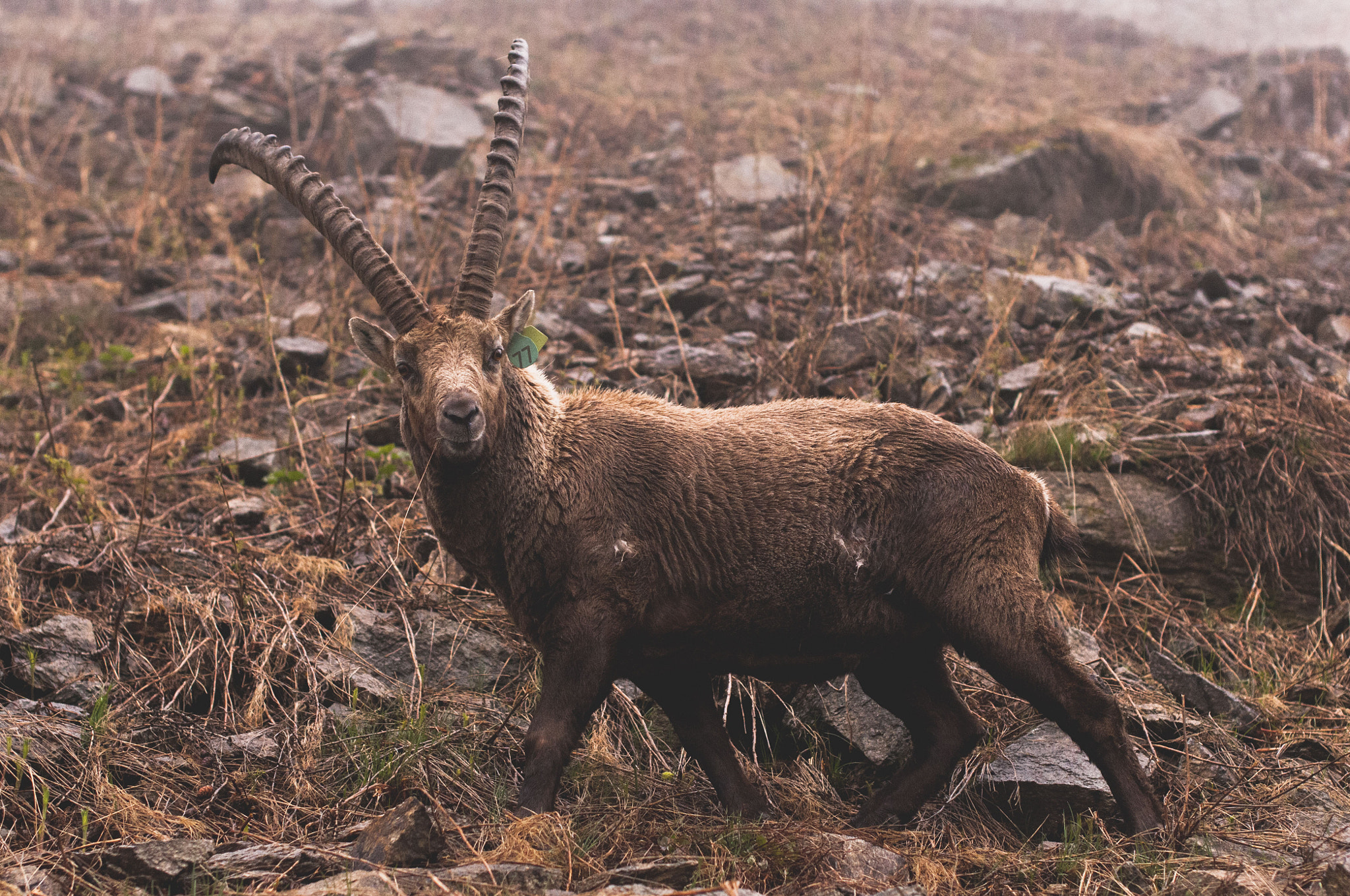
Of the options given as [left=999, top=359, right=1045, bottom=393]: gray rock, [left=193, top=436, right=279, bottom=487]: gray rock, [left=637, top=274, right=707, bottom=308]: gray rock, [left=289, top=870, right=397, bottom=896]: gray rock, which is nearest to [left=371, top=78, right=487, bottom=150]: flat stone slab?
[left=637, top=274, right=707, bottom=308]: gray rock

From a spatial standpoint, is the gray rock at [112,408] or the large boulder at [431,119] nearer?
the gray rock at [112,408]

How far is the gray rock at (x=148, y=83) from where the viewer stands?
1597cm

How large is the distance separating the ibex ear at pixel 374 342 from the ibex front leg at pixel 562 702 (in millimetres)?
1522

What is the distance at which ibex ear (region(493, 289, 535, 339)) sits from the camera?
15.4 feet

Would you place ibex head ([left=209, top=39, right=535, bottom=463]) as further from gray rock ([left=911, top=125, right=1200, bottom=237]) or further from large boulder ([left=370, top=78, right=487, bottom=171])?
large boulder ([left=370, top=78, right=487, bottom=171])

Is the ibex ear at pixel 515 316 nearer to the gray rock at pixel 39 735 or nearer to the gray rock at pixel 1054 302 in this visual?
the gray rock at pixel 39 735

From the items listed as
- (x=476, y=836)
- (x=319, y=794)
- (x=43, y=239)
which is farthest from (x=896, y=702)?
(x=43, y=239)

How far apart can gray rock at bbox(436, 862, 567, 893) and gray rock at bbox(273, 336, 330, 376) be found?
19.1 feet

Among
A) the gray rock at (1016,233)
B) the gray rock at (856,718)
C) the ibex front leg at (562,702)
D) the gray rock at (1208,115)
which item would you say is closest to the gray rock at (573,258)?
the gray rock at (1016,233)

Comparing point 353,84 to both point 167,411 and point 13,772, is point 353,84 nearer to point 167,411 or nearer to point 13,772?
point 167,411

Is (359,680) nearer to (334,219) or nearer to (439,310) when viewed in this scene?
(439,310)

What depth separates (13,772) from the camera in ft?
13.1

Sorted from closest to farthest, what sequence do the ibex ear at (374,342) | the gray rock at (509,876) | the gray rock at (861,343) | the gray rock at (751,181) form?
A: the gray rock at (509,876) → the ibex ear at (374,342) → the gray rock at (861,343) → the gray rock at (751,181)

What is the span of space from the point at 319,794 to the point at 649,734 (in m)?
1.60
